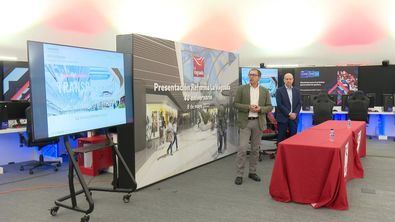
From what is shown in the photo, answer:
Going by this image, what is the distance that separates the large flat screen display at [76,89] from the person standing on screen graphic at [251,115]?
1.52 metres

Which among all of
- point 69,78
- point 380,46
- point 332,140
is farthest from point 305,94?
point 69,78

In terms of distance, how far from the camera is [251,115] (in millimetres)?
4734

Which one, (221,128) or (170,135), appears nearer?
(170,135)

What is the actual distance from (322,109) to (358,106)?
89cm

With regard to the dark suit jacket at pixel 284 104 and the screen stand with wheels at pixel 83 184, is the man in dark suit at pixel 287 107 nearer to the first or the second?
the dark suit jacket at pixel 284 104

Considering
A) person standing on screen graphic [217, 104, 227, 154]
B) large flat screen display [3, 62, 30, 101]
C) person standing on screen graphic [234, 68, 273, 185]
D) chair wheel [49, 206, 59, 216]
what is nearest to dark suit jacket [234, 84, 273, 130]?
person standing on screen graphic [234, 68, 273, 185]

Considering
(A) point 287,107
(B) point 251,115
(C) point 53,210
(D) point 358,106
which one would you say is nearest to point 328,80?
(D) point 358,106

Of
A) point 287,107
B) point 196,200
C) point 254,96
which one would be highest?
point 254,96

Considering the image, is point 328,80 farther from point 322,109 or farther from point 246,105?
point 246,105

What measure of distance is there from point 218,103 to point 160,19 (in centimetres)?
441

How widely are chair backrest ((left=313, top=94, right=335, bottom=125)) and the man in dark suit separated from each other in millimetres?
2061

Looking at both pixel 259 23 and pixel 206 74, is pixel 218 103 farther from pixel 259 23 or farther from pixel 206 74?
pixel 259 23

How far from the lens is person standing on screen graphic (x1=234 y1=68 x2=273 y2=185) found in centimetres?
471

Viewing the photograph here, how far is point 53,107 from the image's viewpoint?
3109mm
